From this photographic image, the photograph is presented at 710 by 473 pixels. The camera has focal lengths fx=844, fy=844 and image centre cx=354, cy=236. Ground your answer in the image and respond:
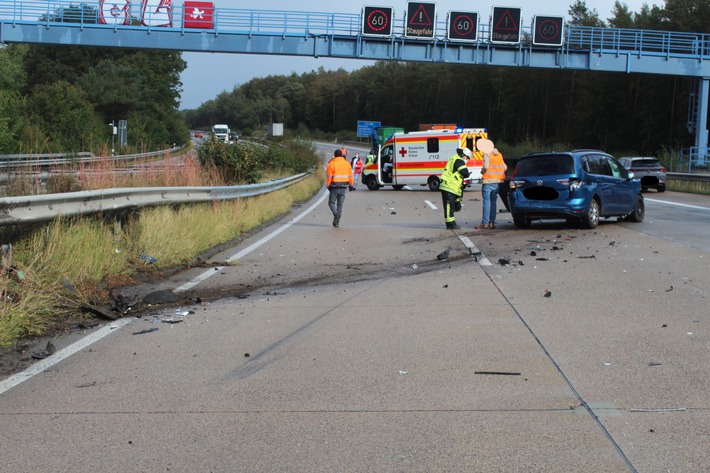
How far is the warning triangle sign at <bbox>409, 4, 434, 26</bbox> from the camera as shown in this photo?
43.9m

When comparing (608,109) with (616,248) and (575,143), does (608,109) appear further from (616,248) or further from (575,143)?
(616,248)

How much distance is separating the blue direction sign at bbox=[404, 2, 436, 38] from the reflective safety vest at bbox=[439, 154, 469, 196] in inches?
1043

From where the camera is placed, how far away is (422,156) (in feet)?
126

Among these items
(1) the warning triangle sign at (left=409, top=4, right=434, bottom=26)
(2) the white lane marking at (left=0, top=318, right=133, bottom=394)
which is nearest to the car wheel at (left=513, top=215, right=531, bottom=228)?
(2) the white lane marking at (left=0, top=318, right=133, bottom=394)

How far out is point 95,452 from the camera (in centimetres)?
477

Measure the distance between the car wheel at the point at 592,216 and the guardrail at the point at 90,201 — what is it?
7.90 metres

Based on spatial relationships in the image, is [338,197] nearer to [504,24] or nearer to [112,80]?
[504,24]

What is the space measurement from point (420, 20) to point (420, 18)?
0.10 metres

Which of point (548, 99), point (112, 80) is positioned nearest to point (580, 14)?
point (548, 99)

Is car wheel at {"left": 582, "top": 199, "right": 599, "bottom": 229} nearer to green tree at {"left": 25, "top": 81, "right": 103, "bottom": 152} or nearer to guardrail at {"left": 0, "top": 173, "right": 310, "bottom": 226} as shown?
guardrail at {"left": 0, "top": 173, "right": 310, "bottom": 226}

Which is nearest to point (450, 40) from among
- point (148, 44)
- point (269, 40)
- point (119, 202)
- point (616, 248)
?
point (269, 40)

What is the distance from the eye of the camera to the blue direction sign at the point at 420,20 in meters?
43.8

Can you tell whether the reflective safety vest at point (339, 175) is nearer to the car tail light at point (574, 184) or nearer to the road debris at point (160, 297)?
the car tail light at point (574, 184)

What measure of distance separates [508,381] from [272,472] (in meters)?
2.36
